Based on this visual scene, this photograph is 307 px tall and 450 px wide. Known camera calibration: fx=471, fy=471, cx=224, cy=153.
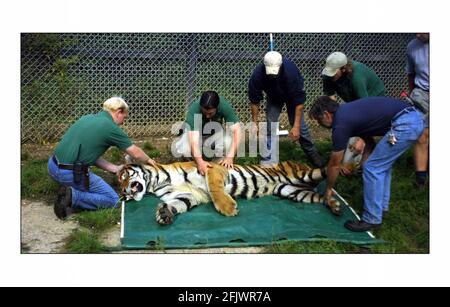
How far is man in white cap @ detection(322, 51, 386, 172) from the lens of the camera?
506cm

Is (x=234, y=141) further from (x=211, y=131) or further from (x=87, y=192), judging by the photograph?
(x=87, y=192)

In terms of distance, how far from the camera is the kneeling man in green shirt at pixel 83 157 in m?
4.57

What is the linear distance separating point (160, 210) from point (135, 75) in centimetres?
316

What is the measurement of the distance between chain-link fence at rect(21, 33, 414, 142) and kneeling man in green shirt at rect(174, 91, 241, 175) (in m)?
1.59

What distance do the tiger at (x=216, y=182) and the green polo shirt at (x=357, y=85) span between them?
35.5 inches

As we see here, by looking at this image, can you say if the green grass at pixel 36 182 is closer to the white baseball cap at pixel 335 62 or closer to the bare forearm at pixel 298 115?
the bare forearm at pixel 298 115

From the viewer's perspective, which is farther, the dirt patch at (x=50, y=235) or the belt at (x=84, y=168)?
the belt at (x=84, y=168)

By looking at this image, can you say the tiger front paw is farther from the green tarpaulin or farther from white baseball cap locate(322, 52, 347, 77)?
white baseball cap locate(322, 52, 347, 77)

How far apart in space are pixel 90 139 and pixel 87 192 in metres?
0.54

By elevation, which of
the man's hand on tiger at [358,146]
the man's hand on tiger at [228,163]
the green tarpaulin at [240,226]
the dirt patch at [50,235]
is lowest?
the dirt patch at [50,235]

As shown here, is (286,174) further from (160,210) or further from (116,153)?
(116,153)

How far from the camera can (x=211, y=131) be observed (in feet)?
17.9

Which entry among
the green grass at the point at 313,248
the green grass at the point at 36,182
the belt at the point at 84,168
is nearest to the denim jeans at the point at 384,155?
the green grass at the point at 313,248

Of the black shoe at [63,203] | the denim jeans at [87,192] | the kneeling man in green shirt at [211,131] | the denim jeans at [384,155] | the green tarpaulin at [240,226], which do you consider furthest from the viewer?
the kneeling man in green shirt at [211,131]
